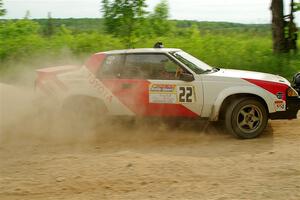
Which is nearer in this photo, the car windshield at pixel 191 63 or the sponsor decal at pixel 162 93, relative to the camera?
the sponsor decal at pixel 162 93

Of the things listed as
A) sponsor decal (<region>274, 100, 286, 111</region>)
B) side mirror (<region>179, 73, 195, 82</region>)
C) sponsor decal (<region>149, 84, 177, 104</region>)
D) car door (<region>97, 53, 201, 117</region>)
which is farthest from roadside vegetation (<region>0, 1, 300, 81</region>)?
sponsor decal (<region>149, 84, 177, 104</region>)

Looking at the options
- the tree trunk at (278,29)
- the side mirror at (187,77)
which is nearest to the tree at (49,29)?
the tree trunk at (278,29)

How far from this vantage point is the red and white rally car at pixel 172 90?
24.5 feet

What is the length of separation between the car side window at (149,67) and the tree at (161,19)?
11616 millimetres

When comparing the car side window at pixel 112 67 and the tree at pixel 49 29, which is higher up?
the tree at pixel 49 29

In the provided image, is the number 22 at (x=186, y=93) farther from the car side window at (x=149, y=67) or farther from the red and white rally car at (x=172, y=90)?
the car side window at (x=149, y=67)

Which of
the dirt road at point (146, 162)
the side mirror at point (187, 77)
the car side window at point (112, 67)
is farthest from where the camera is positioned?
the car side window at point (112, 67)

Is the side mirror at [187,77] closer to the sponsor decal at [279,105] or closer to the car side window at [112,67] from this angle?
the car side window at [112,67]

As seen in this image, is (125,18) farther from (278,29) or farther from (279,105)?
(279,105)

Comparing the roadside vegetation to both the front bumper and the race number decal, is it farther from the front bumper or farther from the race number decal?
the race number decal

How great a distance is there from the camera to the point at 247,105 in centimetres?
747

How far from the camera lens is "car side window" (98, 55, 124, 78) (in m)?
7.94

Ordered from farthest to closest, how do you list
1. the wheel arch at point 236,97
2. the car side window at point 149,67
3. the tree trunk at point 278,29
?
the tree trunk at point 278,29, the car side window at point 149,67, the wheel arch at point 236,97

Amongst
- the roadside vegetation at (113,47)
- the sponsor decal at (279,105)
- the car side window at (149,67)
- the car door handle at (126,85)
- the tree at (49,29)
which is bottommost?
the sponsor decal at (279,105)
